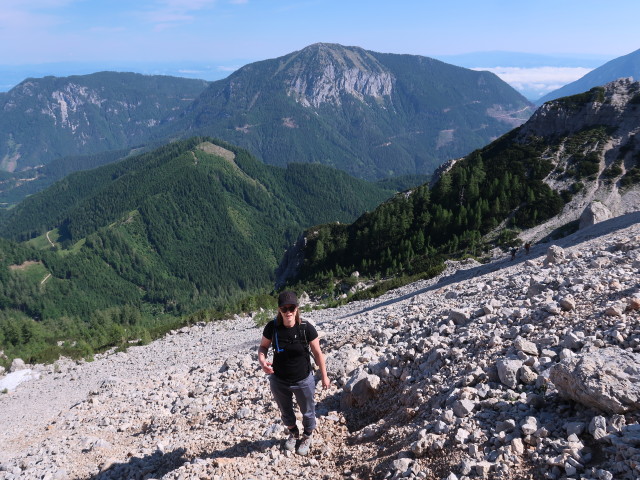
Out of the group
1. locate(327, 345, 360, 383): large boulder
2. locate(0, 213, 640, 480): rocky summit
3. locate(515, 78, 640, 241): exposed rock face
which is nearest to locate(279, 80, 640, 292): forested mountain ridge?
locate(515, 78, 640, 241): exposed rock face

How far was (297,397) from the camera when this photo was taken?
9148 millimetres

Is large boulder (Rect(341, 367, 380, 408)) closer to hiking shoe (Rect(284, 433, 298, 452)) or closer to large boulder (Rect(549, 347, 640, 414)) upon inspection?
hiking shoe (Rect(284, 433, 298, 452))

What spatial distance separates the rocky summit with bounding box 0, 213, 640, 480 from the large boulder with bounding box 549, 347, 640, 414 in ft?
0.07

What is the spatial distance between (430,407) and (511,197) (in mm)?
63412

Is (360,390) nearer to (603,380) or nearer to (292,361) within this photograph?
(292,361)

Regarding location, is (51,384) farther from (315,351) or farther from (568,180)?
(568,180)

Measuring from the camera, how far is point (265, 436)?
394 inches

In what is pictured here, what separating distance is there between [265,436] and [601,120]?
87.4 meters

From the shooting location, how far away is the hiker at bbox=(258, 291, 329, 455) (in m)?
8.73

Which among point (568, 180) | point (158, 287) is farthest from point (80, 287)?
point (568, 180)

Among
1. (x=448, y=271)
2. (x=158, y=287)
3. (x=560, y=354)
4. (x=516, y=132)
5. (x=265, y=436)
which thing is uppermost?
(x=516, y=132)

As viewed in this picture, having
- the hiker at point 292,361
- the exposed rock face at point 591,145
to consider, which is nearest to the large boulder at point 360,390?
the hiker at point 292,361

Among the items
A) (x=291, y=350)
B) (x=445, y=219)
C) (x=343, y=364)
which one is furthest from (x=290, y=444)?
(x=445, y=219)

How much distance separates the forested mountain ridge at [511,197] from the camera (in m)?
57.9
